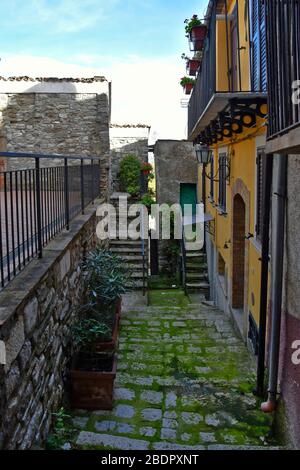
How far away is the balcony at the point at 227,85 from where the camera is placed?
18.0 ft

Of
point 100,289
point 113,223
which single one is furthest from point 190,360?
point 113,223

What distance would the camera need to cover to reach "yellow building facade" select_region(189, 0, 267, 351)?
578cm

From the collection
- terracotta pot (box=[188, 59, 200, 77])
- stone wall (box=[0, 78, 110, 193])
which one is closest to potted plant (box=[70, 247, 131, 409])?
stone wall (box=[0, 78, 110, 193])

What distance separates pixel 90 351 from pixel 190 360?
1634 millimetres

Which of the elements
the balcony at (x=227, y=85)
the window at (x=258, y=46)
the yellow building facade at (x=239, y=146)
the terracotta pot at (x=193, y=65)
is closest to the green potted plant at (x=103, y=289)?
the yellow building facade at (x=239, y=146)

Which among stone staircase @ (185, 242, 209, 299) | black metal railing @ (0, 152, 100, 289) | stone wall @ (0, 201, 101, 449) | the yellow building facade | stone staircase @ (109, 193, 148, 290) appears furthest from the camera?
stone staircase @ (185, 242, 209, 299)

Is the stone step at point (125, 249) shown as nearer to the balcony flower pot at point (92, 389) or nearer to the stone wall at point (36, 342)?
the stone wall at point (36, 342)

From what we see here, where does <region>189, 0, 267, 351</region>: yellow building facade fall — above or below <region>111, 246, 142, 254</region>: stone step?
above

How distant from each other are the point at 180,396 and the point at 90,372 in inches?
44.4

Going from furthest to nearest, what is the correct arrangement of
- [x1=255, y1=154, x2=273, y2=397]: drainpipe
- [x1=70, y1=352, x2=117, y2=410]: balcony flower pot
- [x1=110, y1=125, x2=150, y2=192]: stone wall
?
[x1=110, y1=125, x2=150, y2=192]: stone wall < [x1=255, y1=154, x2=273, y2=397]: drainpipe < [x1=70, y1=352, x2=117, y2=410]: balcony flower pot

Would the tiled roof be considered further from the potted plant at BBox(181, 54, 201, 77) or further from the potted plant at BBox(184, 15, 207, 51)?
the potted plant at BBox(184, 15, 207, 51)

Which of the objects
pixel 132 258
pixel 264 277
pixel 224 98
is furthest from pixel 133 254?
pixel 264 277

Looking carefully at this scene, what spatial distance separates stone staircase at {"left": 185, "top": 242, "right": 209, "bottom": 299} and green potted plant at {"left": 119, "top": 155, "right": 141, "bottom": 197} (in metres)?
3.46

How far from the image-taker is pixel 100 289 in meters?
6.35
